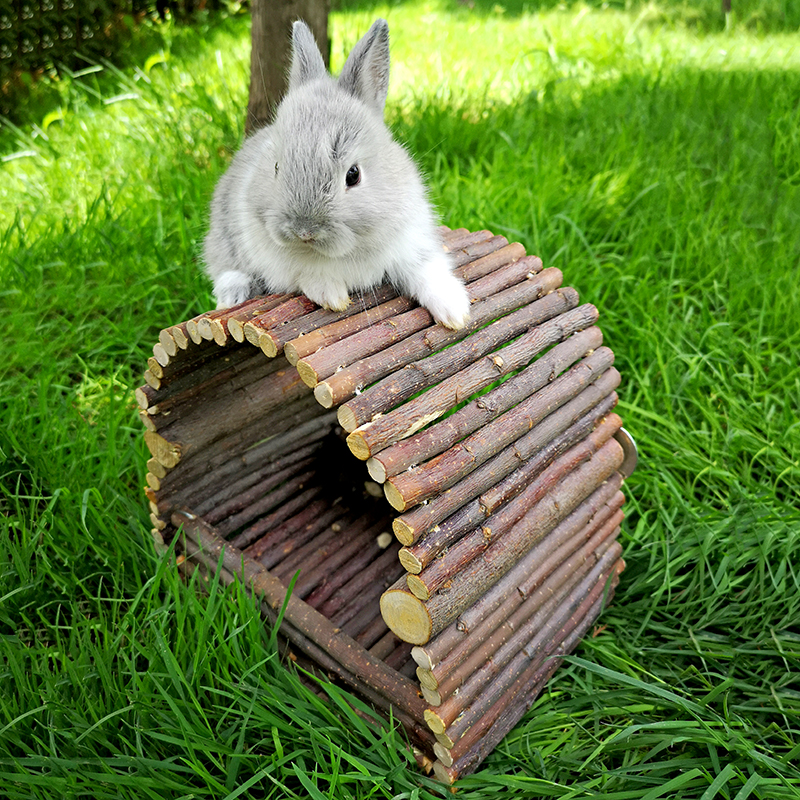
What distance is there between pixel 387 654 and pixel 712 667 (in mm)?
1116

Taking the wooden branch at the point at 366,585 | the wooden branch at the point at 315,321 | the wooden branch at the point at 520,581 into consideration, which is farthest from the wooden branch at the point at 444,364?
the wooden branch at the point at 366,585

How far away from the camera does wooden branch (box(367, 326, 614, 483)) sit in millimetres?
1763

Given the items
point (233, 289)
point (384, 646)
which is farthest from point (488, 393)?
point (384, 646)

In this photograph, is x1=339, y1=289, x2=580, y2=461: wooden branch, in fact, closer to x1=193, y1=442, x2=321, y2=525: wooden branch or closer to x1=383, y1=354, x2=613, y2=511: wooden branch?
x1=383, y1=354, x2=613, y2=511: wooden branch

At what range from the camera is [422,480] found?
69.1 inches

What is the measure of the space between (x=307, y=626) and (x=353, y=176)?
4.50ft

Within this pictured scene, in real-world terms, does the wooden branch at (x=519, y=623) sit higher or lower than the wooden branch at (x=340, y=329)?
lower

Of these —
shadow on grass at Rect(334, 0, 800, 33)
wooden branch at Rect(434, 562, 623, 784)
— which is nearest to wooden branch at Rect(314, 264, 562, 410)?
wooden branch at Rect(434, 562, 623, 784)

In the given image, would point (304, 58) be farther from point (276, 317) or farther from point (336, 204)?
point (276, 317)

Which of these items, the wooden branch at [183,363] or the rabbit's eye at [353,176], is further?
the wooden branch at [183,363]

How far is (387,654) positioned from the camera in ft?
8.00

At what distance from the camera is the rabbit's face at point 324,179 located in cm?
182

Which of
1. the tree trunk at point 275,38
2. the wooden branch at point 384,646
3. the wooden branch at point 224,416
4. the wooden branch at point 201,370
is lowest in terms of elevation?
the wooden branch at point 384,646

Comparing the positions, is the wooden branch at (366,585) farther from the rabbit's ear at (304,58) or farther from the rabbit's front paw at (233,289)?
the rabbit's ear at (304,58)
